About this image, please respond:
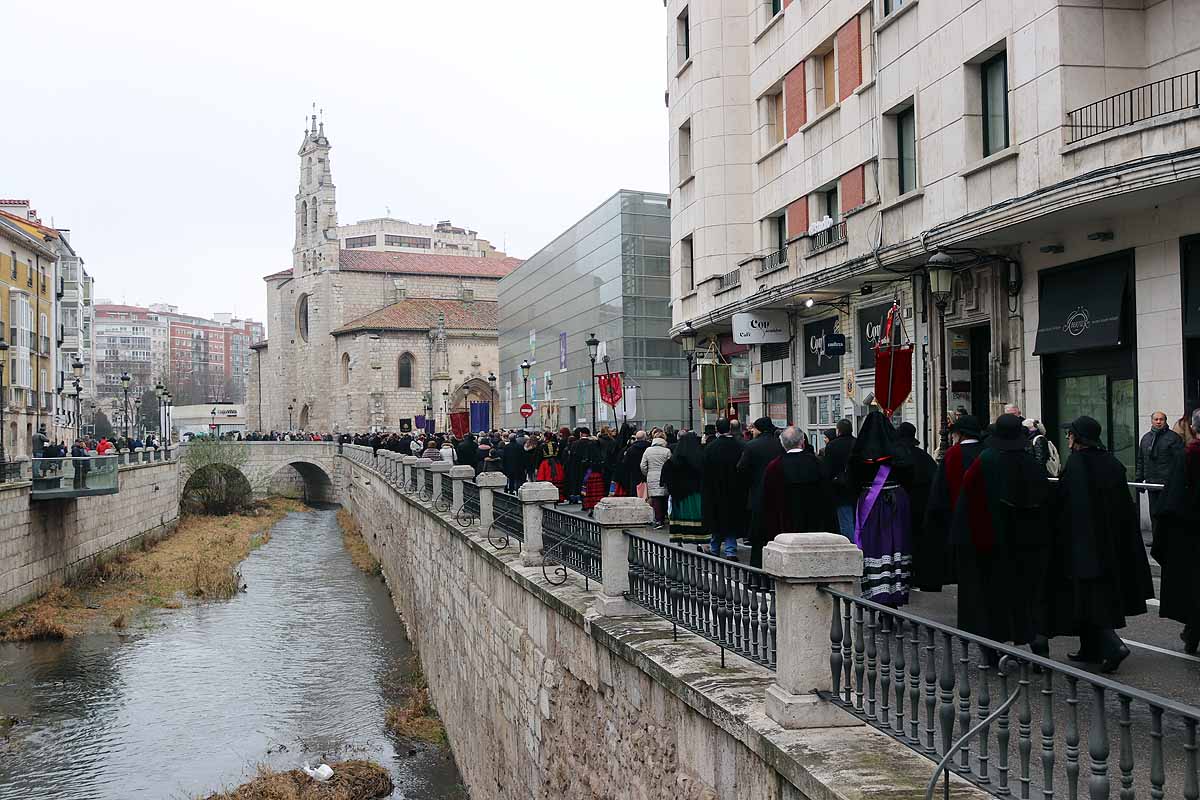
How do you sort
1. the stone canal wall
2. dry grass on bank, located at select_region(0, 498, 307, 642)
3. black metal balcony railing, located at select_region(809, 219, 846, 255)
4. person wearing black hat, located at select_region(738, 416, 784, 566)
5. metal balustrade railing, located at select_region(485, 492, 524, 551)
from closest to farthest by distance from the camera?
person wearing black hat, located at select_region(738, 416, 784, 566) < metal balustrade railing, located at select_region(485, 492, 524, 551) < black metal balcony railing, located at select_region(809, 219, 846, 255) < dry grass on bank, located at select_region(0, 498, 307, 642) < the stone canal wall

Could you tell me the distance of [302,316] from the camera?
3531 inches

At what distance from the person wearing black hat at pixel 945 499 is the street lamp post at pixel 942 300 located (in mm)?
4404

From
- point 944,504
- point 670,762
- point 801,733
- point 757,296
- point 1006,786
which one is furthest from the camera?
point 757,296

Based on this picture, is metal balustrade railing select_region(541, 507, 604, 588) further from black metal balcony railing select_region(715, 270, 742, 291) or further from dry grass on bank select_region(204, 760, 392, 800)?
black metal balcony railing select_region(715, 270, 742, 291)

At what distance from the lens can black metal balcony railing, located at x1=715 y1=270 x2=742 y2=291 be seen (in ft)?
82.0

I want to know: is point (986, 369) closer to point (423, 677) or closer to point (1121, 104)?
point (1121, 104)

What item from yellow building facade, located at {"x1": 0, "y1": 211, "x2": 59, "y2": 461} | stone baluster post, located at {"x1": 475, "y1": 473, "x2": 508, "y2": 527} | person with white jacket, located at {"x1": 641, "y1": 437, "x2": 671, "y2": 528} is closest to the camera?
stone baluster post, located at {"x1": 475, "y1": 473, "x2": 508, "y2": 527}

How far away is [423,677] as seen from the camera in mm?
20719

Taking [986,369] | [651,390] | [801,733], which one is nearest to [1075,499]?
[801,733]

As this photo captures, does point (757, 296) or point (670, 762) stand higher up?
point (757, 296)

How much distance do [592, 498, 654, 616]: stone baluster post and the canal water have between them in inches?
284

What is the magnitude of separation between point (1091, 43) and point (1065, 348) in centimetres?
375

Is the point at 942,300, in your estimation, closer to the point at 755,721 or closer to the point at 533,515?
the point at 533,515

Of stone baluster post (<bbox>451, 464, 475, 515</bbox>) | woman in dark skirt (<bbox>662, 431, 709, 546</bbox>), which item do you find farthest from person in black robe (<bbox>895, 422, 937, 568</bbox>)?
stone baluster post (<bbox>451, 464, 475, 515</bbox>)
